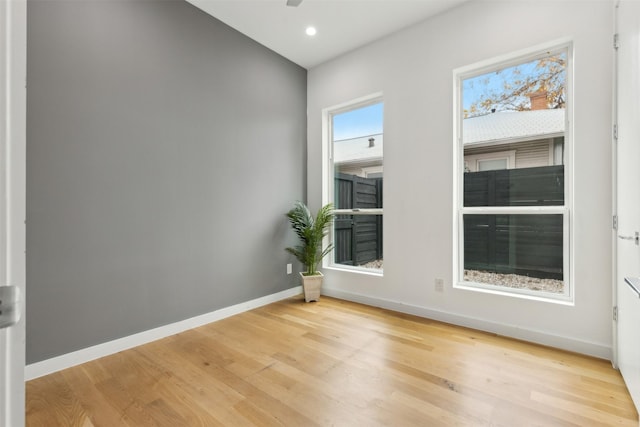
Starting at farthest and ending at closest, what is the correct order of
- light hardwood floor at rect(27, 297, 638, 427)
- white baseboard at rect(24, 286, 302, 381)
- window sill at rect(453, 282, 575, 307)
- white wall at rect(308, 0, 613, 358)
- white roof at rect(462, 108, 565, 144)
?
1. white roof at rect(462, 108, 565, 144)
2. window sill at rect(453, 282, 575, 307)
3. white wall at rect(308, 0, 613, 358)
4. white baseboard at rect(24, 286, 302, 381)
5. light hardwood floor at rect(27, 297, 638, 427)

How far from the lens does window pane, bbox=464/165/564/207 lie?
2.51 m

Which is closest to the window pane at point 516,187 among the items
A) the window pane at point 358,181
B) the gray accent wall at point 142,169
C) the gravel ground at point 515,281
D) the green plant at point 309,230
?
the gravel ground at point 515,281

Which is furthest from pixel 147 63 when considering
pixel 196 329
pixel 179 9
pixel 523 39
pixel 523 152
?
pixel 523 152

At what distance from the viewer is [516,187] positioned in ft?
8.79

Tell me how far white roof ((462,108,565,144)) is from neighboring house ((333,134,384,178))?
95 centimetres

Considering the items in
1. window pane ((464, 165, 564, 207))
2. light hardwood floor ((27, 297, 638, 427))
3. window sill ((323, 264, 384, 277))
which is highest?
window pane ((464, 165, 564, 207))

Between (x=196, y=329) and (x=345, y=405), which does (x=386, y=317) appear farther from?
(x=196, y=329)

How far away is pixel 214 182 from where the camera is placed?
9.95 ft

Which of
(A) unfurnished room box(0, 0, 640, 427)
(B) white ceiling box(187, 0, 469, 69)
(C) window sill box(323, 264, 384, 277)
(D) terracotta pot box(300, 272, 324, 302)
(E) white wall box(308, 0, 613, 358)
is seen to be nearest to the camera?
(A) unfurnished room box(0, 0, 640, 427)

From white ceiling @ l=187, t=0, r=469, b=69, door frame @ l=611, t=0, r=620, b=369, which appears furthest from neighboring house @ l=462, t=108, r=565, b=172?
white ceiling @ l=187, t=0, r=469, b=69

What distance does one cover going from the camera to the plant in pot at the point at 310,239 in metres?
3.60
